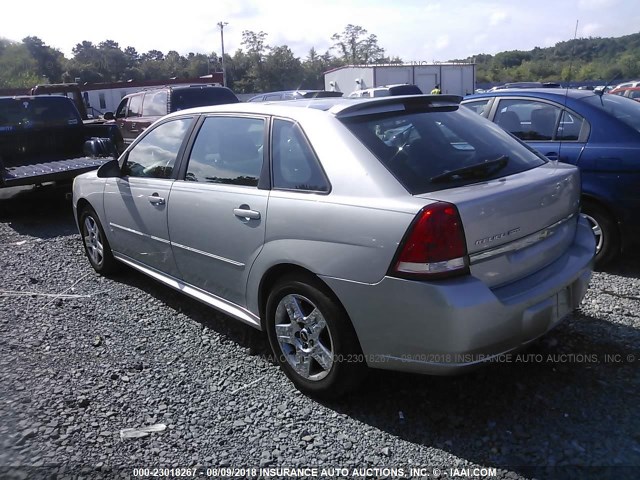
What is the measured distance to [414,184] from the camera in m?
2.88

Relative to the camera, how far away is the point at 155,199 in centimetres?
434

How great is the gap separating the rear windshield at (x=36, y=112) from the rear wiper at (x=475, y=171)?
344 inches

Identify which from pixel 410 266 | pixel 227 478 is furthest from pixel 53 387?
pixel 410 266

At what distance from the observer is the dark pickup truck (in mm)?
9312

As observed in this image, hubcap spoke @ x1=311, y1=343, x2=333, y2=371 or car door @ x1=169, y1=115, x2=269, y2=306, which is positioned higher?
car door @ x1=169, y1=115, x2=269, y2=306

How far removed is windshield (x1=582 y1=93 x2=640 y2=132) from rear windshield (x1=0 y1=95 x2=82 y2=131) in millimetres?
8440

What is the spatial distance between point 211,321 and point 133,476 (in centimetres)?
183

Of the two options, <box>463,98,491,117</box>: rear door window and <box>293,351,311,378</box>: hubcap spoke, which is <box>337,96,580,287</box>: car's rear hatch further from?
<box>463,98,491,117</box>: rear door window


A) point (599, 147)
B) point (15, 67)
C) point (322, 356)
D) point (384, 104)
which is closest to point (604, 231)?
point (599, 147)

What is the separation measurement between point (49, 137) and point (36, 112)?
1.51ft

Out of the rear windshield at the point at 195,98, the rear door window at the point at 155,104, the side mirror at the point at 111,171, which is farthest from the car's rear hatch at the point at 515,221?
the rear door window at the point at 155,104

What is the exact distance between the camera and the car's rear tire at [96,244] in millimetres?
5453

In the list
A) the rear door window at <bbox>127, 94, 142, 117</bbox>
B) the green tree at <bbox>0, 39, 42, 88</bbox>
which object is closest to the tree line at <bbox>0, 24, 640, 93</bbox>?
the green tree at <bbox>0, 39, 42, 88</bbox>

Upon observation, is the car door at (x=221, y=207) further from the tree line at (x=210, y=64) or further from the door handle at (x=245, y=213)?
the tree line at (x=210, y=64)
